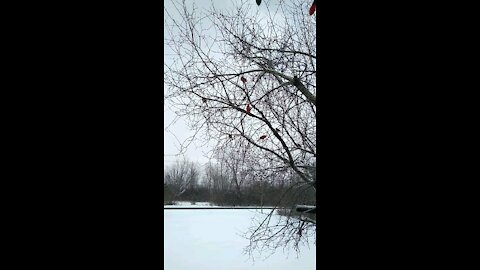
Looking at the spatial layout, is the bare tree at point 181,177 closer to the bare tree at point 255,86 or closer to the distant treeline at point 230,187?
the distant treeline at point 230,187

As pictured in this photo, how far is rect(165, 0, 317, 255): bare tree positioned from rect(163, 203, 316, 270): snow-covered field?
0.09 meters

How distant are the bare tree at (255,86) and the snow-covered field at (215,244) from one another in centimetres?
9

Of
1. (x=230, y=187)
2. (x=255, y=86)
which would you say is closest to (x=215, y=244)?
(x=230, y=187)

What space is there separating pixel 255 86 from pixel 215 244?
2.06 feet

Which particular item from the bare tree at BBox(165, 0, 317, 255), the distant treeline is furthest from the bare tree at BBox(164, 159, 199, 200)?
the bare tree at BBox(165, 0, 317, 255)

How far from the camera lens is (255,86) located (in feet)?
5.07

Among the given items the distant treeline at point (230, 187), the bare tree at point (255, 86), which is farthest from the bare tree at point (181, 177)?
the bare tree at point (255, 86)

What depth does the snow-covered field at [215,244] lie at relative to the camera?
3.98ft
